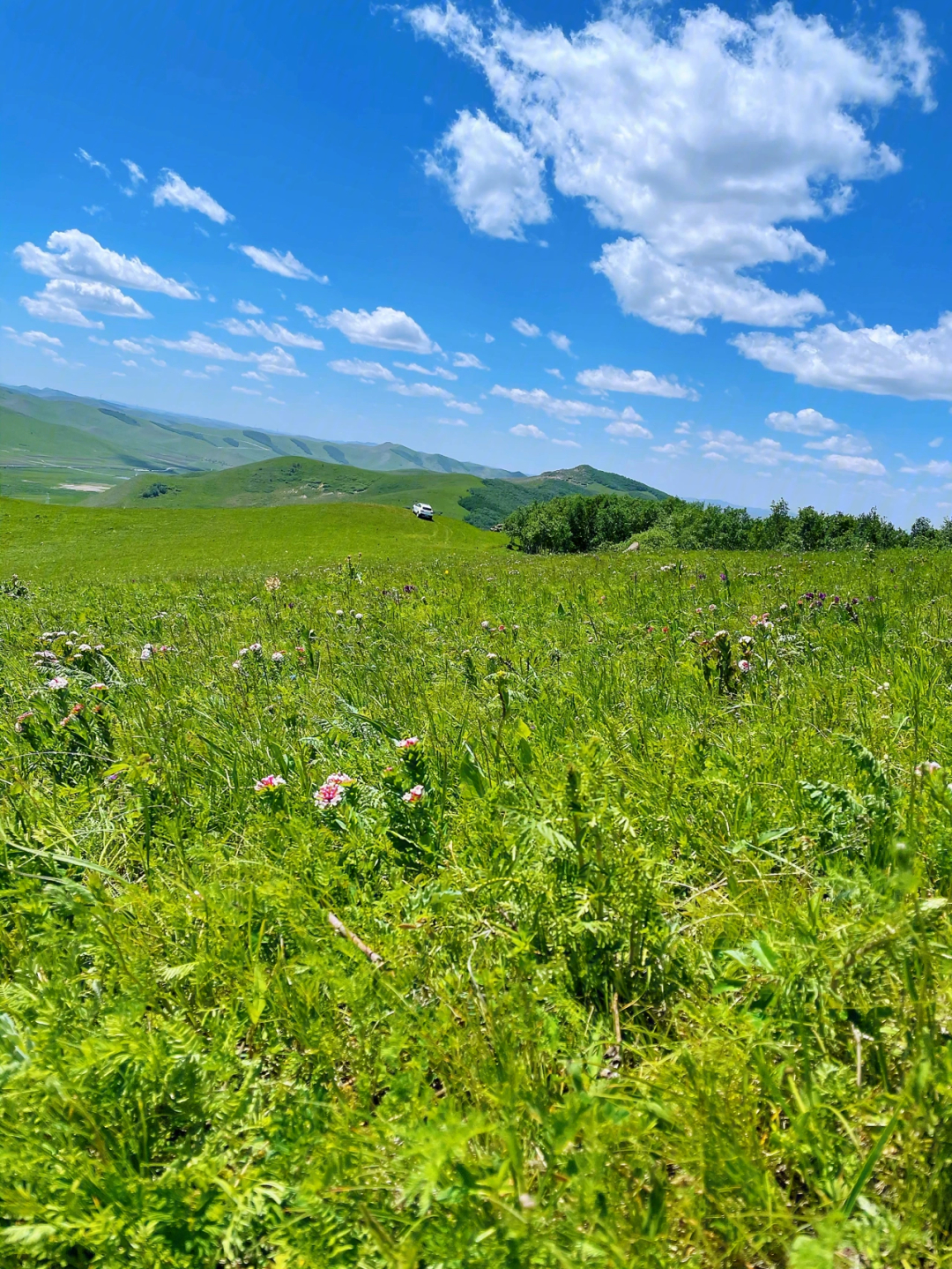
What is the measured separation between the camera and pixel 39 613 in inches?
380

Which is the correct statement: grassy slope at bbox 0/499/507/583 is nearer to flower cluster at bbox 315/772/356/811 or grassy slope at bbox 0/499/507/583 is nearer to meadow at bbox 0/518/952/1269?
meadow at bbox 0/518/952/1269

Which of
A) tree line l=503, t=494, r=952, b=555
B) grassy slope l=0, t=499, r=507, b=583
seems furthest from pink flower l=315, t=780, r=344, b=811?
tree line l=503, t=494, r=952, b=555

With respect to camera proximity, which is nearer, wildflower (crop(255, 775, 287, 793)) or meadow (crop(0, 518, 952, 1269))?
meadow (crop(0, 518, 952, 1269))

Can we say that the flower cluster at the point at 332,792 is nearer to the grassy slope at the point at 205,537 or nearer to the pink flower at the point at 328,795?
the pink flower at the point at 328,795

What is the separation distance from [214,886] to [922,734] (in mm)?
3269

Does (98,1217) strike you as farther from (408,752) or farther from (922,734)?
(922,734)

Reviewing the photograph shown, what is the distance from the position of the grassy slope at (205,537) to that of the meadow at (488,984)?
26.4 metres

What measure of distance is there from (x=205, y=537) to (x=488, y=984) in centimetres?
5049

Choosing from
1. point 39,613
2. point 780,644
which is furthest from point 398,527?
point 780,644

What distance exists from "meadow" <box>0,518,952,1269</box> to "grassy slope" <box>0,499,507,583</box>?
86.5ft

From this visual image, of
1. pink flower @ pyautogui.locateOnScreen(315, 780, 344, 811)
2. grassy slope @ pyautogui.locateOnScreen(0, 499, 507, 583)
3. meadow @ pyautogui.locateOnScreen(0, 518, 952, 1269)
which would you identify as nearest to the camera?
meadow @ pyautogui.locateOnScreen(0, 518, 952, 1269)

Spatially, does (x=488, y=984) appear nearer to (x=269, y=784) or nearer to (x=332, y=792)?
(x=332, y=792)

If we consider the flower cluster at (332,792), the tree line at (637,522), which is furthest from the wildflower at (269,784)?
the tree line at (637,522)

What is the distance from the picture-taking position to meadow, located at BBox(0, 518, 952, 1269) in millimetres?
1313
